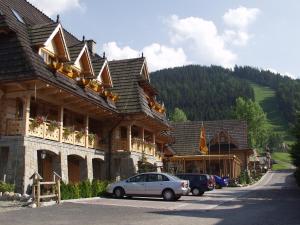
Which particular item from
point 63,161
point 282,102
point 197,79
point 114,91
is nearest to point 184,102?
point 197,79

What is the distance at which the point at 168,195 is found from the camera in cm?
2288

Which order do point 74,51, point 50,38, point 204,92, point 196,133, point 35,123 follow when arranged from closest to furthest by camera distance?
point 35,123
point 50,38
point 74,51
point 196,133
point 204,92

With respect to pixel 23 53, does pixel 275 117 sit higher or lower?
higher

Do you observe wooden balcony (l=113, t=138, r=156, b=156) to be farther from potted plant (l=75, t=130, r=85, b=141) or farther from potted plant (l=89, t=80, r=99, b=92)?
potted plant (l=75, t=130, r=85, b=141)

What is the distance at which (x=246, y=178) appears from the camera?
2047 inches

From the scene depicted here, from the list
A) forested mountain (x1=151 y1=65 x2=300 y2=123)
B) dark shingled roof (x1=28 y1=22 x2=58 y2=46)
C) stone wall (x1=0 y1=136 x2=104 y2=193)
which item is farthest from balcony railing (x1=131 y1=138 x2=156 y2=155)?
forested mountain (x1=151 y1=65 x2=300 y2=123)

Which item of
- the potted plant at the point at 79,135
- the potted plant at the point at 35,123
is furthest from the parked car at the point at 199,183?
the potted plant at the point at 35,123

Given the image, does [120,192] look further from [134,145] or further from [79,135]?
[134,145]

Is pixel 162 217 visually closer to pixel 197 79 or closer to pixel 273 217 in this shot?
pixel 273 217

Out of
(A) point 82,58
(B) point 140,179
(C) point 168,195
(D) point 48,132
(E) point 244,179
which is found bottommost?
(C) point 168,195

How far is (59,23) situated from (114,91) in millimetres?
9879

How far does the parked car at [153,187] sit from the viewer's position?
2280cm

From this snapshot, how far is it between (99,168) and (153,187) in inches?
340

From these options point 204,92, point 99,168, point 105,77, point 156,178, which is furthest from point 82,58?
point 204,92
